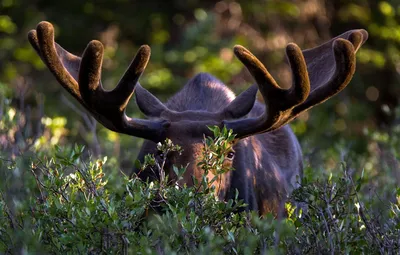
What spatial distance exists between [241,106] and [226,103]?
0.61m

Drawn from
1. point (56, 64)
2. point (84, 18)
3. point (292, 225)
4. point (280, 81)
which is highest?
point (56, 64)

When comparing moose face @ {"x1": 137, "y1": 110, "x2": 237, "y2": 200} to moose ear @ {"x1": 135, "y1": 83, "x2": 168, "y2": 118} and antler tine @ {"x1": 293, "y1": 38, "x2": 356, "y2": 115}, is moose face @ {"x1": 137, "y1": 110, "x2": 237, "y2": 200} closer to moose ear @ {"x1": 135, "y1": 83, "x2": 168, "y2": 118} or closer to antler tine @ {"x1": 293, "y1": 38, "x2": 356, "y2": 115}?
moose ear @ {"x1": 135, "y1": 83, "x2": 168, "y2": 118}

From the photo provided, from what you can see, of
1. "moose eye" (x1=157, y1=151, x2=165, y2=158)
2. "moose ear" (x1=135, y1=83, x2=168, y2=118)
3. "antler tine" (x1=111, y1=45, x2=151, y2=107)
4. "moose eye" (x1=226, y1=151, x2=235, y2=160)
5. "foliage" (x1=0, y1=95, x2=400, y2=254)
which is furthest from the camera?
"moose ear" (x1=135, y1=83, x2=168, y2=118)

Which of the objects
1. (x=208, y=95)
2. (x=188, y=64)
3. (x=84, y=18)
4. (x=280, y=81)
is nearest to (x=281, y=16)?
(x=280, y=81)

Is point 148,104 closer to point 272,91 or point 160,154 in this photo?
point 160,154

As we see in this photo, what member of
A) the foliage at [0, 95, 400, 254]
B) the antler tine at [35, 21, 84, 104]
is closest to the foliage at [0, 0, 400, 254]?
the foliage at [0, 95, 400, 254]

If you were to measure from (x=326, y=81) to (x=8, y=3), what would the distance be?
11826 millimetres

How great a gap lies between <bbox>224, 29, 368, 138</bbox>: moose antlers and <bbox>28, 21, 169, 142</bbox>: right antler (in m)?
0.59

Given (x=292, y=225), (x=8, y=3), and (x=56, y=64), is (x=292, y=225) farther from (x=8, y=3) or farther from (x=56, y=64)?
(x=8, y=3)

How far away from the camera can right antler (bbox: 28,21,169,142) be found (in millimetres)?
5668

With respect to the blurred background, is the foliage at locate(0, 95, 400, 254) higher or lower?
higher

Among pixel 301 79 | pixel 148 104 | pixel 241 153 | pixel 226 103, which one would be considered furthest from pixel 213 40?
pixel 301 79

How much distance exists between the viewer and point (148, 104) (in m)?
6.70

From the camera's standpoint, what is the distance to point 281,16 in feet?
60.9
